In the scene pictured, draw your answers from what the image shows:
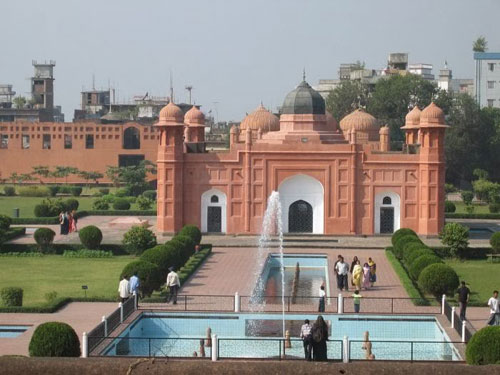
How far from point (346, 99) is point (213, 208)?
34.7 meters

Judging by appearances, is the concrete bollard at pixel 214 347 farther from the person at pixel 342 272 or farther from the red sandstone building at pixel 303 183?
the red sandstone building at pixel 303 183

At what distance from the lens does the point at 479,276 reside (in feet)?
94.6

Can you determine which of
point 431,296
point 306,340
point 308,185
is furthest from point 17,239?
point 306,340

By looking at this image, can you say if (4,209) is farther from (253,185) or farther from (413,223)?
(413,223)

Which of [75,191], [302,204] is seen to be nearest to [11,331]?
[302,204]

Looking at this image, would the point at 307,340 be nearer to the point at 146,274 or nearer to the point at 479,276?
the point at 146,274

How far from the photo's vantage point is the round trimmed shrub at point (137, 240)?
105 feet

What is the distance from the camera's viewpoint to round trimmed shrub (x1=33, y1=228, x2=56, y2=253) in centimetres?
3334

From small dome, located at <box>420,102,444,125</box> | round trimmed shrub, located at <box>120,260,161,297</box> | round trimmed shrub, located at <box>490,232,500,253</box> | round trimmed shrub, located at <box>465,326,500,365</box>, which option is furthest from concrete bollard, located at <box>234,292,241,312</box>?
small dome, located at <box>420,102,444,125</box>

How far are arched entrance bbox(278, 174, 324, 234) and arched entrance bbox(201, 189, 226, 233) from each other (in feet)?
7.17

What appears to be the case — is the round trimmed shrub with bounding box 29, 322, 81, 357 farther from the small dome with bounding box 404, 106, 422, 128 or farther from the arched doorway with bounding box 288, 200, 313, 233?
the small dome with bounding box 404, 106, 422, 128

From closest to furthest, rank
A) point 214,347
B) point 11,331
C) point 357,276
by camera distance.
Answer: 1. point 214,347
2. point 11,331
3. point 357,276

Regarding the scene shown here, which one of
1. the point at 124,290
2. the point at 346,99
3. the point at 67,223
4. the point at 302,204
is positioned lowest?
the point at 124,290

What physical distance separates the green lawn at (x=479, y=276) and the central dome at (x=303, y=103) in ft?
33.1
